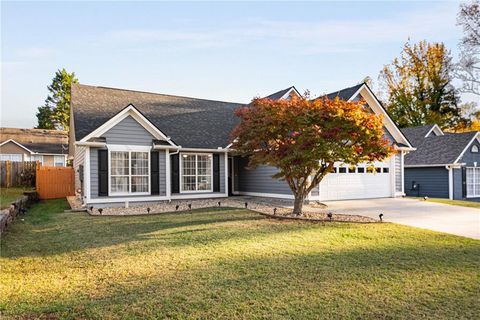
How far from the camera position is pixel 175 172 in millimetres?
15664

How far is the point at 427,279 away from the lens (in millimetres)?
4996

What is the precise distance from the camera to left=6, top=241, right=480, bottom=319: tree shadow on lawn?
384 cm

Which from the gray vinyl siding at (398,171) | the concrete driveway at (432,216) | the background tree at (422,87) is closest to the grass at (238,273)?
the concrete driveway at (432,216)

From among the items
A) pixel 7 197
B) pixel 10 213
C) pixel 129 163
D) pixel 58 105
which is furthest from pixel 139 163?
pixel 58 105

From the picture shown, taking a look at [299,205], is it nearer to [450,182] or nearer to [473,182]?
[450,182]

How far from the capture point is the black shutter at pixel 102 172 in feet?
43.7

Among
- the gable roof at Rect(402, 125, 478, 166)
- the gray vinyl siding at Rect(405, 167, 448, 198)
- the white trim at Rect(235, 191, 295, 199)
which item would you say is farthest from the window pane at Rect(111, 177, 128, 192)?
the gable roof at Rect(402, 125, 478, 166)

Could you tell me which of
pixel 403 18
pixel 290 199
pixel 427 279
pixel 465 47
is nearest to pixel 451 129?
pixel 465 47

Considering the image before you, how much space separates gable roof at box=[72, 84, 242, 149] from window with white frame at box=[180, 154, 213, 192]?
68cm

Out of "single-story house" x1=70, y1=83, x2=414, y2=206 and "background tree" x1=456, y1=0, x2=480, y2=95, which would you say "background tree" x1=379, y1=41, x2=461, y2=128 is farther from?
"single-story house" x1=70, y1=83, x2=414, y2=206

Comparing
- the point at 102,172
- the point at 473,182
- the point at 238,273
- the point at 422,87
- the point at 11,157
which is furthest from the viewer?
the point at 422,87

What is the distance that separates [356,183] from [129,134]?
1147 cm

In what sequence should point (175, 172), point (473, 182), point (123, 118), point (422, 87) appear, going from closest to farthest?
point (123, 118)
point (175, 172)
point (473, 182)
point (422, 87)

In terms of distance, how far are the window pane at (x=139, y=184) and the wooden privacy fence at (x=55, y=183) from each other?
7.30 m
